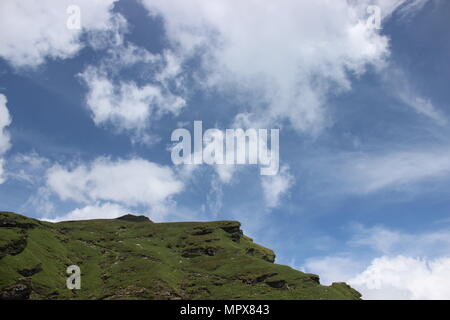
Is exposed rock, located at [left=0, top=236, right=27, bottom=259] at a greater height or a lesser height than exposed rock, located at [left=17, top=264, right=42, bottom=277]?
greater

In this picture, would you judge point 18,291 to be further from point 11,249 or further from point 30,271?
point 11,249

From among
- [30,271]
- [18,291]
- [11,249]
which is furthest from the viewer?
[11,249]

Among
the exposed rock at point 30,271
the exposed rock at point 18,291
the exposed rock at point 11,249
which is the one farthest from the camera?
the exposed rock at point 11,249

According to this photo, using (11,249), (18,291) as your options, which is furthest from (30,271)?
(18,291)

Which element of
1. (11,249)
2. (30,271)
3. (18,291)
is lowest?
(18,291)

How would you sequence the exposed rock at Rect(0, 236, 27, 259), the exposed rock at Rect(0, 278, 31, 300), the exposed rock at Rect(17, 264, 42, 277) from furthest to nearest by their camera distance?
the exposed rock at Rect(0, 236, 27, 259) → the exposed rock at Rect(17, 264, 42, 277) → the exposed rock at Rect(0, 278, 31, 300)

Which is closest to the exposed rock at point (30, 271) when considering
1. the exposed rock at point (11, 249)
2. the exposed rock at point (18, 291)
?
the exposed rock at point (18, 291)

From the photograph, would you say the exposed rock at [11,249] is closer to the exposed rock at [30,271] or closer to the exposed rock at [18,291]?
the exposed rock at [30,271]

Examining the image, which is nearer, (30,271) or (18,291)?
(18,291)

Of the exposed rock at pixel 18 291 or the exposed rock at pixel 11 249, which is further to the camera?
the exposed rock at pixel 11 249

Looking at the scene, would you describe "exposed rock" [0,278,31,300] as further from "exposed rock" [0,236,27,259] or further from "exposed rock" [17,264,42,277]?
"exposed rock" [0,236,27,259]

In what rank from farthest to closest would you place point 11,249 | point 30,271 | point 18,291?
point 11,249 < point 30,271 < point 18,291

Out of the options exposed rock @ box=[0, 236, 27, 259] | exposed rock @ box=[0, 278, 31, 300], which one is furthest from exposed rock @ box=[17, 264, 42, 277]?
exposed rock @ box=[0, 236, 27, 259]
